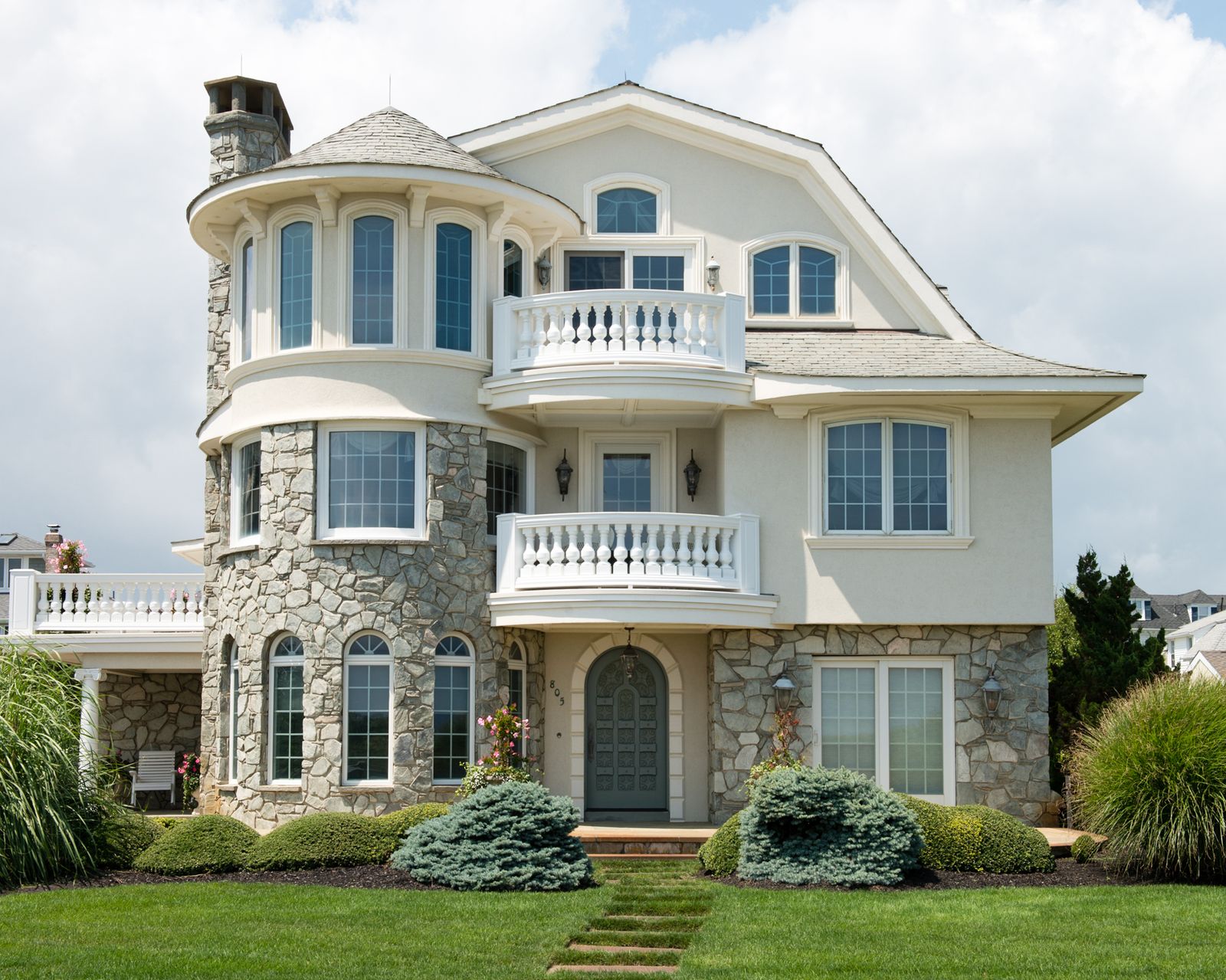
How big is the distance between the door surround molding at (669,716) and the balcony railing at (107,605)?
19.7ft

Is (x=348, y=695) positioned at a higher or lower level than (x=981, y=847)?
higher

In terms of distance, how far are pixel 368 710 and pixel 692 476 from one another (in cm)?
522

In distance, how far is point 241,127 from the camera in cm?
2167

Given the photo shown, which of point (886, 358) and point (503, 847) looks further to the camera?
point (886, 358)

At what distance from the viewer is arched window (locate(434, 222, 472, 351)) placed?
18922 millimetres

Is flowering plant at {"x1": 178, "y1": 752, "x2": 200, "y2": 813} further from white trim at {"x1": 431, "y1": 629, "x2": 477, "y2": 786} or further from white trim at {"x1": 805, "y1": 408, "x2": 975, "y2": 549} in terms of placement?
white trim at {"x1": 805, "y1": 408, "x2": 975, "y2": 549}

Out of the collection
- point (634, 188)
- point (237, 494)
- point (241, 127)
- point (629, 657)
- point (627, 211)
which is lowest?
point (629, 657)

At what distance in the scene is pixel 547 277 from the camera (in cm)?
2052

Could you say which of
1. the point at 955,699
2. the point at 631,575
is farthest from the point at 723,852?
the point at 955,699

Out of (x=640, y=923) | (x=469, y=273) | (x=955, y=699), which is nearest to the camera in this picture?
(x=640, y=923)

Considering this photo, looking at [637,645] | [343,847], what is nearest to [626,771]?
[637,645]

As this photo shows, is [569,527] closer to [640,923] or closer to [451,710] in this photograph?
[451,710]

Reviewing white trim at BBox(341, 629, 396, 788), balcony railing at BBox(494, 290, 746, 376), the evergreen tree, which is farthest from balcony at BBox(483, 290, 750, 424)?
the evergreen tree

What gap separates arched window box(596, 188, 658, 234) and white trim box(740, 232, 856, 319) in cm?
137
